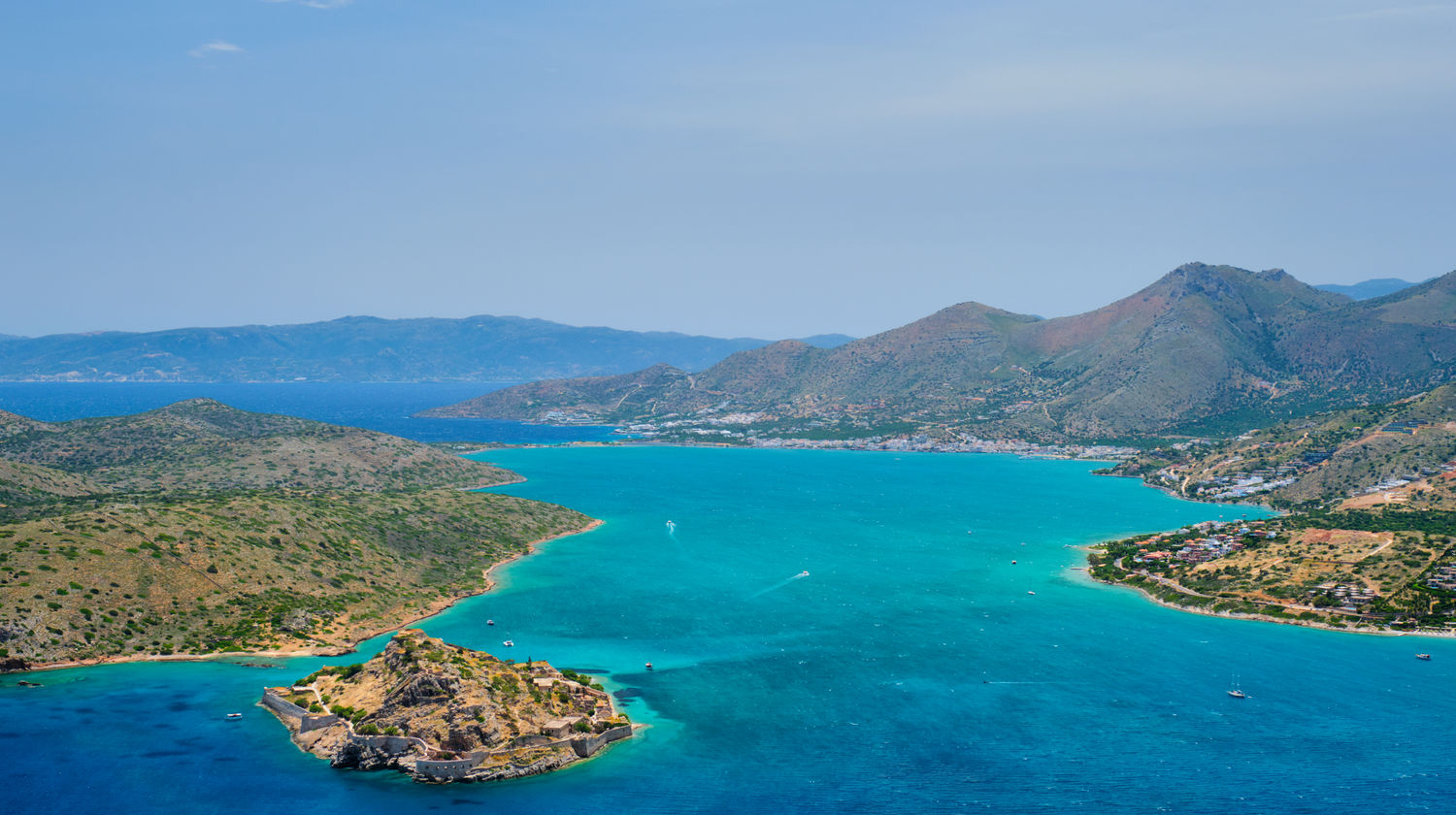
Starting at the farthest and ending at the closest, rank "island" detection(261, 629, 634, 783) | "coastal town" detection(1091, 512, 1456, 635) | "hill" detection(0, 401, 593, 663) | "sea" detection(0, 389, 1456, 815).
→ "coastal town" detection(1091, 512, 1456, 635) < "hill" detection(0, 401, 593, 663) < "island" detection(261, 629, 634, 783) < "sea" detection(0, 389, 1456, 815)

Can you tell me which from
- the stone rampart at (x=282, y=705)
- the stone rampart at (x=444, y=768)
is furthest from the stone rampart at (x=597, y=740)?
the stone rampart at (x=282, y=705)

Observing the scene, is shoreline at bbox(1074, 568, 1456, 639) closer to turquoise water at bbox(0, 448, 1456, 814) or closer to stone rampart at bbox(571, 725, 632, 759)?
turquoise water at bbox(0, 448, 1456, 814)

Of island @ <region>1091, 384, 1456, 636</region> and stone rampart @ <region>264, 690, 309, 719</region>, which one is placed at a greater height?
island @ <region>1091, 384, 1456, 636</region>

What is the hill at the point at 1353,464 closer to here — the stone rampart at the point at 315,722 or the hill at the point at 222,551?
the hill at the point at 222,551

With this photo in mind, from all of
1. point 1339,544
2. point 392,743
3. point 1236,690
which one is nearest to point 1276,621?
point 1339,544

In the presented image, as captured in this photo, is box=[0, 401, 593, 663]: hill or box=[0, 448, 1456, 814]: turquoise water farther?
box=[0, 401, 593, 663]: hill

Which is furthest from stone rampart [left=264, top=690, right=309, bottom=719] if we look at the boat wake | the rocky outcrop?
the boat wake

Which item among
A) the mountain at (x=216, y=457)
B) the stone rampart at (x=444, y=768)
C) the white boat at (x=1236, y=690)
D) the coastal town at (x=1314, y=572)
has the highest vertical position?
the mountain at (x=216, y=457)
